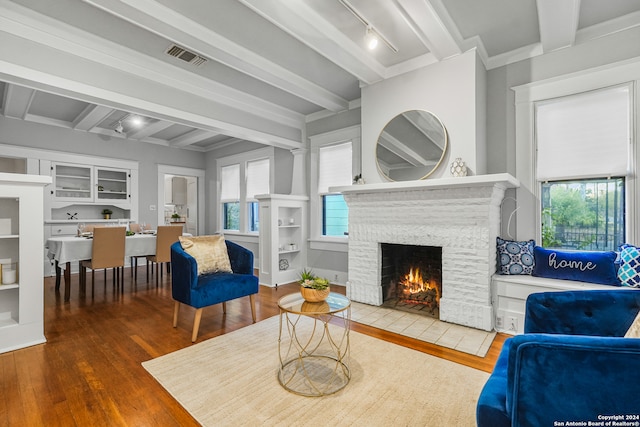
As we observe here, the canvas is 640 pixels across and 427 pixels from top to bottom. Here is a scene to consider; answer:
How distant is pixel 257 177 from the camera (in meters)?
6.39

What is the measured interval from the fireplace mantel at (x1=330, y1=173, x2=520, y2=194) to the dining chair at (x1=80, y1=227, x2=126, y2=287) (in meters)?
3.15

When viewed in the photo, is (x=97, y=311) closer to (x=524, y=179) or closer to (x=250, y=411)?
(x=250, y=411)

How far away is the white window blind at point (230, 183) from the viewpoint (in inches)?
270

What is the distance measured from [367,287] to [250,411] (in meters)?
2.27

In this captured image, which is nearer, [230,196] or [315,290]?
[315,290]

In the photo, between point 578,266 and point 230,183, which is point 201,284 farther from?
point 230,183

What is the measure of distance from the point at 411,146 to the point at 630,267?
7.15 feet

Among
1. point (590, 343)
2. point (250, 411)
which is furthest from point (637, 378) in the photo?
point (250, 411)

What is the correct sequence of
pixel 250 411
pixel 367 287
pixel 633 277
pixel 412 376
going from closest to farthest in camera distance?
pixel 250 411, pixel 412 376, pixel 633 277, pixel 367 287

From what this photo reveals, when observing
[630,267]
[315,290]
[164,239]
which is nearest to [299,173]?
[164,239]

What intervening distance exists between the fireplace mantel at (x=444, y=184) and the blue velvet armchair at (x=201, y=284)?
62.0 inches

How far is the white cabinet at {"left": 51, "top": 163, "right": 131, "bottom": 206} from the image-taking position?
5.69 meters

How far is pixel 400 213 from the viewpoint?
358cm

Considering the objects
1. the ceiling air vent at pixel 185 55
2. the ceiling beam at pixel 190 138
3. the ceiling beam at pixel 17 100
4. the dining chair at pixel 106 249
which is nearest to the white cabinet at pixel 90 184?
the ceiling beam at pixel 17 100
